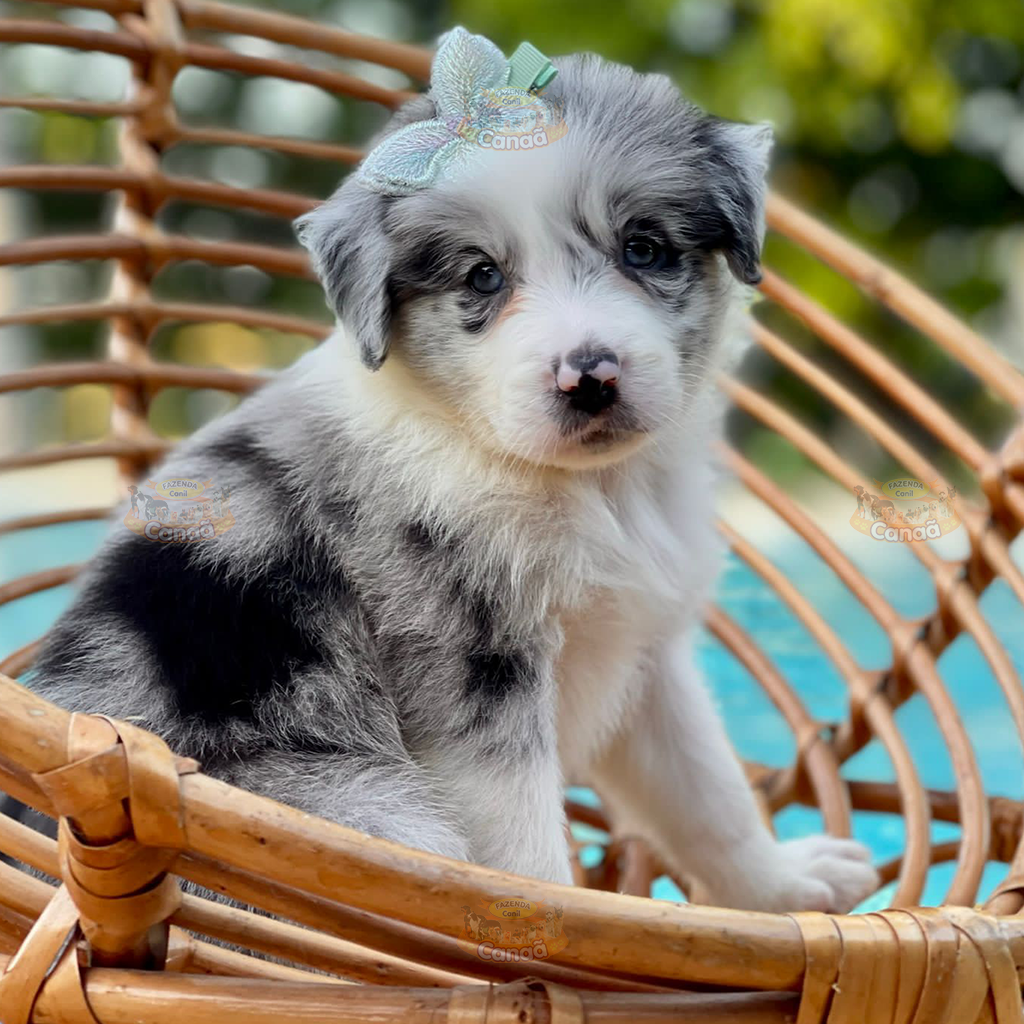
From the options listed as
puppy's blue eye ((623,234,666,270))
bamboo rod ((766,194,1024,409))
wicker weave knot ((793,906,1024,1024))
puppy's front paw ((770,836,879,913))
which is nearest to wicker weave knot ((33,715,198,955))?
wicker weave knot ((793,906,1024,1024))

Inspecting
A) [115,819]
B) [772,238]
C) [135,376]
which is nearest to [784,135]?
[772,238]

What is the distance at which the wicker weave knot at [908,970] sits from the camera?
3.92 ft

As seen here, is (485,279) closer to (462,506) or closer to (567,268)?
(567,268)

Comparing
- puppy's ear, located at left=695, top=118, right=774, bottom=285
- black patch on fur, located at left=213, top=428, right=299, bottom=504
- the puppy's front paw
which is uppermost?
puppy's ear, located at left=695, top=118, right=774, bottom=285

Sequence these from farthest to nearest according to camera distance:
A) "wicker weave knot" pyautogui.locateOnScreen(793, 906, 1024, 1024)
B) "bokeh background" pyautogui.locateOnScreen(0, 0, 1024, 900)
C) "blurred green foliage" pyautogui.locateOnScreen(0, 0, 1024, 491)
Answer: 1. "blurred green foliage" pyautogui.locateOnScreen(0, 0, 1024, 491)
2. "bokeh background" pyautogui.locateOnScreen(0, 0, 1024, 900)
3. "wicker weave knot" pyautogui.locateOnScreen(793, 906, 1024, 1024)

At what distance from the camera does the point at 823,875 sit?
2.13 metres

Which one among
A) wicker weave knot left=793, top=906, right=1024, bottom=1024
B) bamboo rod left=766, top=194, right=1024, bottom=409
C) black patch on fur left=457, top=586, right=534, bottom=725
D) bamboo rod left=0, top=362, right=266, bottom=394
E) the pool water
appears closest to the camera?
wicker weave knot left=793, top=906, right=1024, bottom=1024

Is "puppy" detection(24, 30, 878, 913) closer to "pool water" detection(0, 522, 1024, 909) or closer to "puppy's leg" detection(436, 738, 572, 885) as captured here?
"puppy's leg" detection(436, 738, 572, 885)

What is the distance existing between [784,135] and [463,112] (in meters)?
3.73

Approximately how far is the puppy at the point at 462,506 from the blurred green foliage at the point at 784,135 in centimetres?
105

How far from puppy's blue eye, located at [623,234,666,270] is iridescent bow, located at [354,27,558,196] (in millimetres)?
180

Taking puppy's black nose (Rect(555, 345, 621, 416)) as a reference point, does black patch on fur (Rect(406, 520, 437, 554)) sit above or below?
below

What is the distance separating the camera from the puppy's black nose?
148 cm

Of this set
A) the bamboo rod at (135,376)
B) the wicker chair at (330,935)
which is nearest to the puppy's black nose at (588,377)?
the wicker chair at (330,935)
